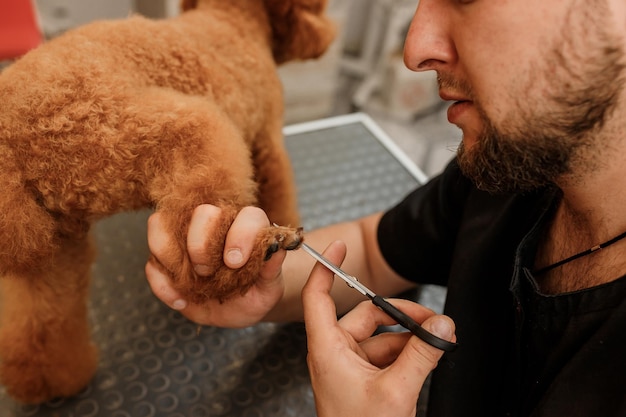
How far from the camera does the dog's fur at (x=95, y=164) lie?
0.50 meters

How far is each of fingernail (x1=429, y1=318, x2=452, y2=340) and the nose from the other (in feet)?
0.93

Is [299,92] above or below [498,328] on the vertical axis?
below

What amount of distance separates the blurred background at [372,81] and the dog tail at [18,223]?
1.51 metres

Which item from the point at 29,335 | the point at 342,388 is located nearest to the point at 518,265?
the point at 342,388

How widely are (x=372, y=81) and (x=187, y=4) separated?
4.98 feet

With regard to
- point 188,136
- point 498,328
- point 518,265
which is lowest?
point 498,328

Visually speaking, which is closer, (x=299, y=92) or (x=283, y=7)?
(x=283, y=7)

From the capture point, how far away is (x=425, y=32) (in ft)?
1.89

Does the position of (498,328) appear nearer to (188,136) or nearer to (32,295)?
(188,136)

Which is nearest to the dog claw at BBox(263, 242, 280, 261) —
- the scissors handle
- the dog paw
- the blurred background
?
the dog paw

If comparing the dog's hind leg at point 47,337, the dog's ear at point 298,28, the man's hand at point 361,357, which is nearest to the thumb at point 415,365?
the man's hand at point 361,357

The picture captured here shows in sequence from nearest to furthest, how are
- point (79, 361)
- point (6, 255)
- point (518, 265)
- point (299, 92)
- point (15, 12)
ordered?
point (6, 255)
point (518, 265)
point (79, 361)
point (15, 12)
point (299, 92)

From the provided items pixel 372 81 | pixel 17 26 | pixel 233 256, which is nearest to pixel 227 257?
pixel 233 256

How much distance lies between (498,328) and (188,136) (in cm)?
46
